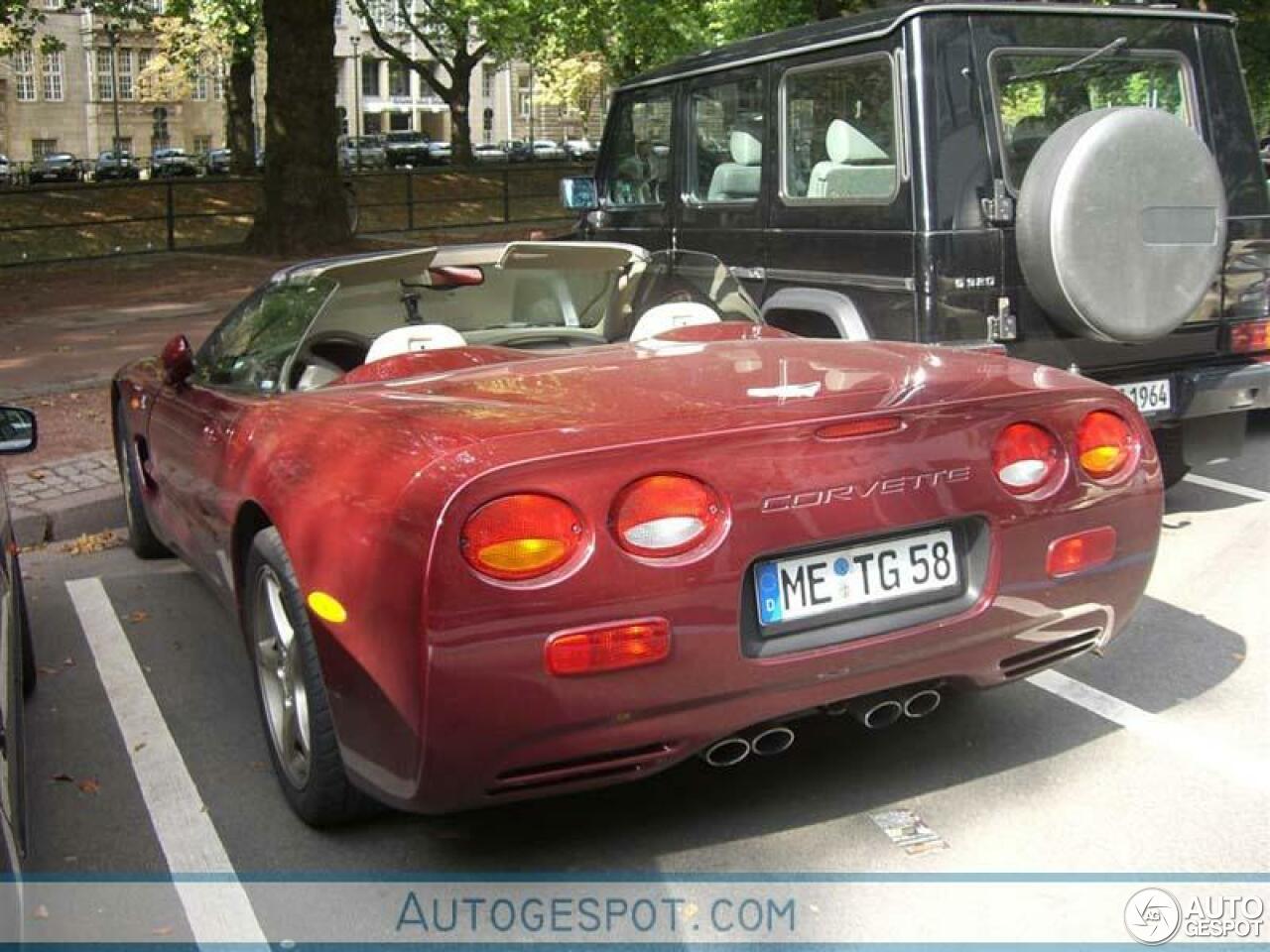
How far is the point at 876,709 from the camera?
3426 millimetres

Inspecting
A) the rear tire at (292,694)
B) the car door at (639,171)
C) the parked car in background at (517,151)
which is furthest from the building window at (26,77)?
the rear tire at (292,694)

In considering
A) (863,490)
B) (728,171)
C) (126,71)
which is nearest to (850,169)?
(728,171)

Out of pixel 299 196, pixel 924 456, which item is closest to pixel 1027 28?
pixel 924 456

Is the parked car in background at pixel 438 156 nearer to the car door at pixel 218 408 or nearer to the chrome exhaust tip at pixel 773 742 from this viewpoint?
the car door at pixel 218 408

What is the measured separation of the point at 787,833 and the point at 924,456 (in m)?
0.96

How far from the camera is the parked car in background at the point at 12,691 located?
2250 millimetres

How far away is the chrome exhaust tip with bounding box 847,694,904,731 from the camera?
3.38 m

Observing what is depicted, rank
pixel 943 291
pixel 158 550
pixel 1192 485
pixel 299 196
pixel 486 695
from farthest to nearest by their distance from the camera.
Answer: pixel 299 196
pixel 1192 485
pixel 158 550
pixel 943 291
pixel 486 695

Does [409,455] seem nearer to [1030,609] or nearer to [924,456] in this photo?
[924,456]

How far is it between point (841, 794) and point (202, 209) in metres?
21.6

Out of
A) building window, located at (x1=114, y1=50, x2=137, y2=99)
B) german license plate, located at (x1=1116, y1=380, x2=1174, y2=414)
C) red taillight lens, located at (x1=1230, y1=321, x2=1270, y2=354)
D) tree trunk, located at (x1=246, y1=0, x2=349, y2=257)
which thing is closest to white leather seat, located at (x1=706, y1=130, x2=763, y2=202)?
german license plate, located at (x1=1116, y1=380, x2=1174, y2=414)

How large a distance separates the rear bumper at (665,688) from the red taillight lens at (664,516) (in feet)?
0.42

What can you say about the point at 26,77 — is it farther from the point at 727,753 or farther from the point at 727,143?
the point at 727,753

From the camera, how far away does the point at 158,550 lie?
6539 millimetres
